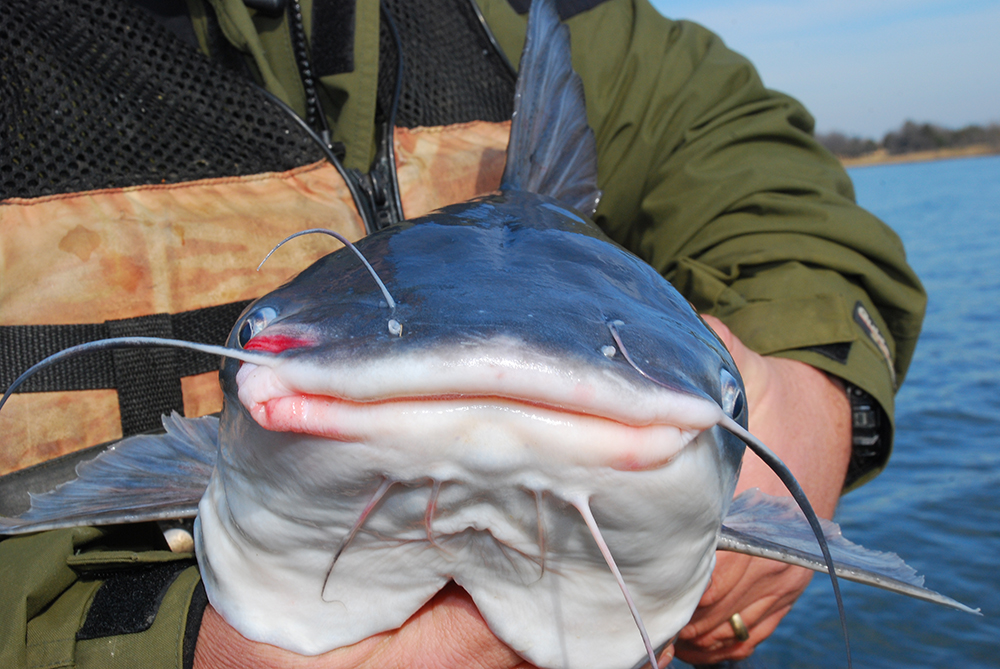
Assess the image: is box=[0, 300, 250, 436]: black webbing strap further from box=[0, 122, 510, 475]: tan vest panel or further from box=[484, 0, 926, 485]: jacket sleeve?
box=[484, 0, 926, 485]: jacket sleeve

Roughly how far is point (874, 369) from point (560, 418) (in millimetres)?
1554

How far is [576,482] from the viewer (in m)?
0.76

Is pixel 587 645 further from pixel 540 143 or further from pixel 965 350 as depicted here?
pixel 965 350

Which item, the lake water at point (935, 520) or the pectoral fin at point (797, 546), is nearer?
the pectoral fin at point (797, 546)

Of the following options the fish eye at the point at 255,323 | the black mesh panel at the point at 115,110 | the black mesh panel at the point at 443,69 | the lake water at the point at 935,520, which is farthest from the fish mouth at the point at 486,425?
the lake water at the point at 935,520

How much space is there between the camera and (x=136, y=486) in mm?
1317

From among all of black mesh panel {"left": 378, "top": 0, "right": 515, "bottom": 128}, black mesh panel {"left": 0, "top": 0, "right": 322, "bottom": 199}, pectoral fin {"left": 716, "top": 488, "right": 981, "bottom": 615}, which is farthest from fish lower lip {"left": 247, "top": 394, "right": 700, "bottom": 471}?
black mesh panel {"left": 378, "top": 0, "right": 515, "bottom": 128}

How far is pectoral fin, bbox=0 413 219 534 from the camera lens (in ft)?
4.15

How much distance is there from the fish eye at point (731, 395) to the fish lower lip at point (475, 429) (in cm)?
25

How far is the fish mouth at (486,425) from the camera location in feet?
2.33

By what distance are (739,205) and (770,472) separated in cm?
93

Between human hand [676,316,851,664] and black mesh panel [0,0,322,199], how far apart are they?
1.24m

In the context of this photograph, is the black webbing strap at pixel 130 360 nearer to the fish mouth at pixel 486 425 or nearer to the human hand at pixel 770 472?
the fish mouth at pixel 486 425

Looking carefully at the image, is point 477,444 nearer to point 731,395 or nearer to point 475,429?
point 475,429
